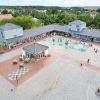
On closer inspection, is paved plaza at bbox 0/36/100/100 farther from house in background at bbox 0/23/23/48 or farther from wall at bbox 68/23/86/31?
wall at bbox 68/23/86/31

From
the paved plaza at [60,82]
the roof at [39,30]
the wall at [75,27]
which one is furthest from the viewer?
the wall at [75,27]

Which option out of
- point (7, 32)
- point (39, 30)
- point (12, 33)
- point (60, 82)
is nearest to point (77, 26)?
point (39, 30)

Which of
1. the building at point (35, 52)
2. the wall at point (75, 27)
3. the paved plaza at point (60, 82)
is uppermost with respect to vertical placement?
the wall at point (75, 27)

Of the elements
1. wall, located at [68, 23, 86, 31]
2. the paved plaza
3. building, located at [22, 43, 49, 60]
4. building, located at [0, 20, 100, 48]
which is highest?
wall, located at [68, 23, 86, 31]

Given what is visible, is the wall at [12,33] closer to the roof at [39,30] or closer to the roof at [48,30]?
the roof at [48,30]

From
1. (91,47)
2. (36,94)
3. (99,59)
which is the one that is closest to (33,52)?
(36,94)

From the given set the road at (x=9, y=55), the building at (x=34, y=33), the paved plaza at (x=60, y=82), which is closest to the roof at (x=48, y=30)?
the building at (x=34, y=33)

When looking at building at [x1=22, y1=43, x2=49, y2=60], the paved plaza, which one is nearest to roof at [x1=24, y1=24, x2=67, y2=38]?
building at [x1=22, y1=43, x2=49, y2=60]

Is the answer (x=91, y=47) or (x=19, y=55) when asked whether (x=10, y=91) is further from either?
(x=91, y=47)

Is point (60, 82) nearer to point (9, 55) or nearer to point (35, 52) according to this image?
point (35, 52)
